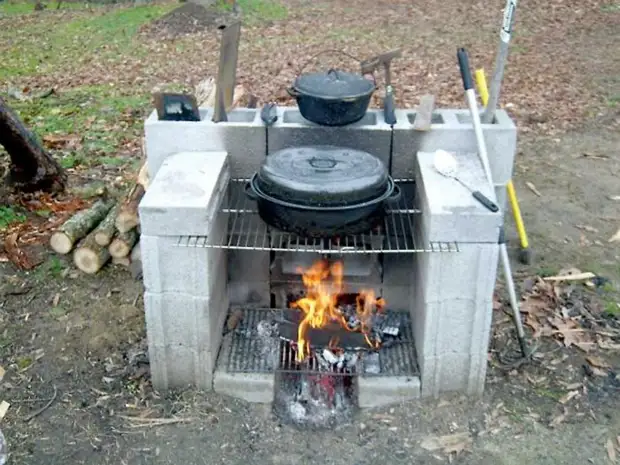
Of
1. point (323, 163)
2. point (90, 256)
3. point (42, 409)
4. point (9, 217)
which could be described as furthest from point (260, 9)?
point (42, 409)

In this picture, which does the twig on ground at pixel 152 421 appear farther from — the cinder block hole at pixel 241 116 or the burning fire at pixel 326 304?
the cinder block hole at pixel 241 116

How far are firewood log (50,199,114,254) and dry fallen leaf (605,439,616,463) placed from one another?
4.54m

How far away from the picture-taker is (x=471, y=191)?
15.2ft

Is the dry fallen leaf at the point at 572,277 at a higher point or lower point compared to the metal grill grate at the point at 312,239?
lower

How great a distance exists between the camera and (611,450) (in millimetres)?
4547

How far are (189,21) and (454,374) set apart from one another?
466 inches

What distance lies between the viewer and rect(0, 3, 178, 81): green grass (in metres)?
12.8

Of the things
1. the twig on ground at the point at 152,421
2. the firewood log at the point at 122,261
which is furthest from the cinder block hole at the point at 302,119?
the twig on ground at the point at 152,421

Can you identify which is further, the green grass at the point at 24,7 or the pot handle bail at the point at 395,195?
the green grass at the point at 24,7

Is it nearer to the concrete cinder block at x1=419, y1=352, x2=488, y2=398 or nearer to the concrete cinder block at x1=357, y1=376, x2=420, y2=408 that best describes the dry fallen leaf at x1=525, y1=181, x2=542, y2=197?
the concrete cinder block at x1=419, y1=352, x2=488, y2=398

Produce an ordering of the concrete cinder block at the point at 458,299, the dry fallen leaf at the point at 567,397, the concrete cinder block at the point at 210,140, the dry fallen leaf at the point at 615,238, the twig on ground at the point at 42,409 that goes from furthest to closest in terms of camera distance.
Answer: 1. the dry fallen leaf at the point at 615,238
2. the concrete cinder block at the point at 210,140
3. the dry fallen leaf at the point at 567,397
4. the twig on ground at the point at 42,409
5. the concrete cinder block at the point at 458,299

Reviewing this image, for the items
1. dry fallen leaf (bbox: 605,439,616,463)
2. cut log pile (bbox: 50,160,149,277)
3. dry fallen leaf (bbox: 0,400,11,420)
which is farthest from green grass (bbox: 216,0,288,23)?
dry fallen leaf (bbox: 605,439,616,463)

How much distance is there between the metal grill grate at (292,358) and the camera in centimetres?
506

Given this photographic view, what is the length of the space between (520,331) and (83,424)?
10.1 ft
